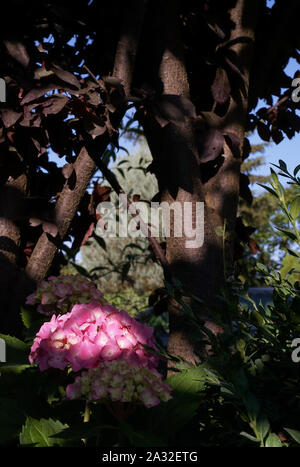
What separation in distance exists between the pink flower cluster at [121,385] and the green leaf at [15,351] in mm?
570

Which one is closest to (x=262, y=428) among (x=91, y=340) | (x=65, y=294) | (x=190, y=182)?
(x=91, y=340)

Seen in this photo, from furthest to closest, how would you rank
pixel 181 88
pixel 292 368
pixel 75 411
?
pixel 181 88, pixel 75 411, pixel 292 368

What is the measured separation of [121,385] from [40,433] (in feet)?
0.89

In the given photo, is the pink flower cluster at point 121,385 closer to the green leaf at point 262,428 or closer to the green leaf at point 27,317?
the green leaf at point 262,428

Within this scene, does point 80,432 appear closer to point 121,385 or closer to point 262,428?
point 121,385

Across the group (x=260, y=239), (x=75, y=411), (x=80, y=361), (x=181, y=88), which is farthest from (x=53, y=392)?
(x=260, y=239)

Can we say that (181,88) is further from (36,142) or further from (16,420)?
(16,420)

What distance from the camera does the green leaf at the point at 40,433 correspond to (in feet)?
3.29

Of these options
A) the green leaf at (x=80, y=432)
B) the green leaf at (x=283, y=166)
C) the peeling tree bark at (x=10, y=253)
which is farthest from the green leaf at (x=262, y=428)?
the peeling tree bark at (x=10, y=253)

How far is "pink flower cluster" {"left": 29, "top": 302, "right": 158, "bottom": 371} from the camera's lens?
1.08 m

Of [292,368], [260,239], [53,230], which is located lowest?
[260,239]

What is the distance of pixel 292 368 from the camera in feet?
3.06
